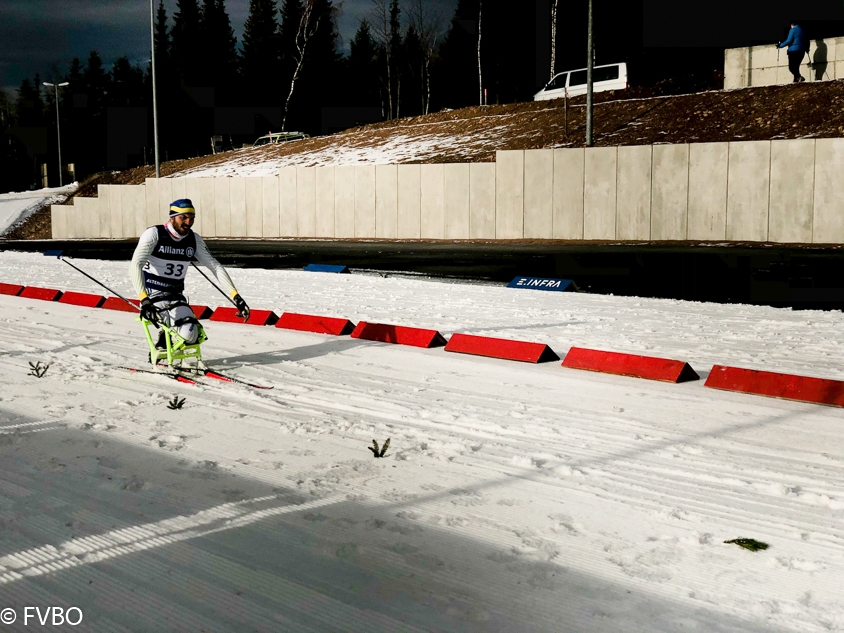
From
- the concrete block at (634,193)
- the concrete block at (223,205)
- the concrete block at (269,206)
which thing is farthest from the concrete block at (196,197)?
the concrete block at (634,193)

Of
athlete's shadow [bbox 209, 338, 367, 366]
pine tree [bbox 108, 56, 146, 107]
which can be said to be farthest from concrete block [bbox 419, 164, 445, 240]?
pine tree [bbox 108, 56, 146, 107]

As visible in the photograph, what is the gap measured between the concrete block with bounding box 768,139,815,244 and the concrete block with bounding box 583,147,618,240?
13.1 feet

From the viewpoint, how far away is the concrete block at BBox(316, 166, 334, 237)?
30.1 metres

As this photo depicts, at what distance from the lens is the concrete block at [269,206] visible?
105ft

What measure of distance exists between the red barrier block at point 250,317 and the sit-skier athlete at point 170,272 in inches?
132

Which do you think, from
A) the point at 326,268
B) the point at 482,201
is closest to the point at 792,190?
the point at 482,201

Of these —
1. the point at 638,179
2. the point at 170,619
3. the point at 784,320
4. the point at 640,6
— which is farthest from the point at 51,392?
the point at 640,6

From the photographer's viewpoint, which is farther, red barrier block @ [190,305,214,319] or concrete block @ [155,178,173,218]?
concrete block @ [155,178,173,218]

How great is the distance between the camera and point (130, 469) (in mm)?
5730

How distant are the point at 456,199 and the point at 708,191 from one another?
750 cm

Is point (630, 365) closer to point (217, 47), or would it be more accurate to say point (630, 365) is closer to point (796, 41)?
point (796, 41)

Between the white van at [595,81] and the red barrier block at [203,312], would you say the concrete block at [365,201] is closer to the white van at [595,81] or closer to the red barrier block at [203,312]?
the white van at [595,81]

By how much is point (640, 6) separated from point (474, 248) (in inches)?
1436

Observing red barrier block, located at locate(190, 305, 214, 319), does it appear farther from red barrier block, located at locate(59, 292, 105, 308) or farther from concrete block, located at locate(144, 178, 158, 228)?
concrete block, located at locate(144, 178, 158, 228)
